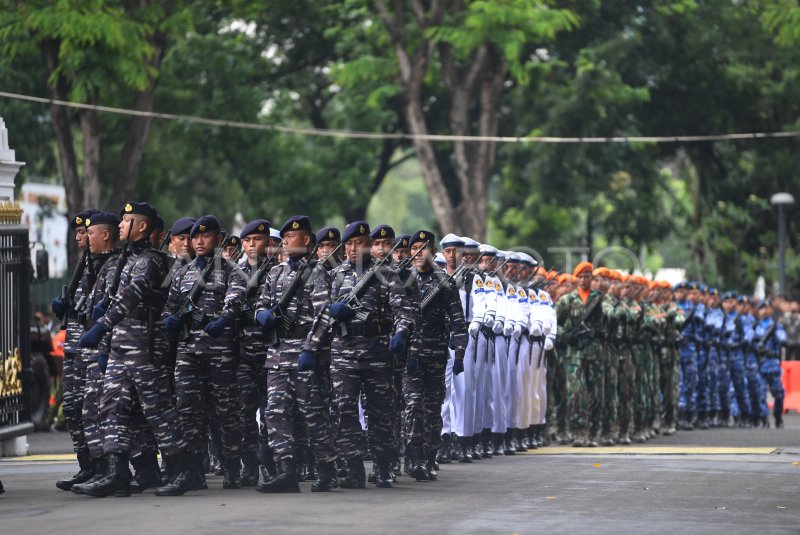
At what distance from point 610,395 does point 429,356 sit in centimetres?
587

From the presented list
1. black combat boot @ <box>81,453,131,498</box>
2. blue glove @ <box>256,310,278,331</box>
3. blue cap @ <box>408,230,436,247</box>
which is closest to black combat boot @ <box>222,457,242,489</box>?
black combat boot @ <box>81,453,131,498</box>

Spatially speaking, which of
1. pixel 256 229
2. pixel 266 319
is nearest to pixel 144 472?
pixel 266 319

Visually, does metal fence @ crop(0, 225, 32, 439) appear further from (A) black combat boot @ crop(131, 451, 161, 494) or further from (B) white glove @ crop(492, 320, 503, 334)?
(B) white glove @ crop(492, 320, 503, 334)

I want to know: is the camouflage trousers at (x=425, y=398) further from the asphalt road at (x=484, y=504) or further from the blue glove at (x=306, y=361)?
the blue glove at (x=306, y=361)

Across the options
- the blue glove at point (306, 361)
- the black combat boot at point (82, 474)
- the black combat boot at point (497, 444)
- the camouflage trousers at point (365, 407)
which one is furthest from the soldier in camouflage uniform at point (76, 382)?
the black combat boot at point (497, 444)

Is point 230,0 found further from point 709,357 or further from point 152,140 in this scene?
point 709,357

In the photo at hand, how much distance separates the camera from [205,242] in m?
13.4

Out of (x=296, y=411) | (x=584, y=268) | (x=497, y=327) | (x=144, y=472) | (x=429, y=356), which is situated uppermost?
(x=584, y=268)

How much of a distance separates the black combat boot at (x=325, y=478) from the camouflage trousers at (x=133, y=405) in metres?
1.09

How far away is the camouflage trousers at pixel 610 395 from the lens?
2039 cm

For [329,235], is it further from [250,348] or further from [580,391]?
[580,391]

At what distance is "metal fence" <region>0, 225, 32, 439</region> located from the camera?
1580 cm

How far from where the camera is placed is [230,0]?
35.5 metres

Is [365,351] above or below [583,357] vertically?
below
